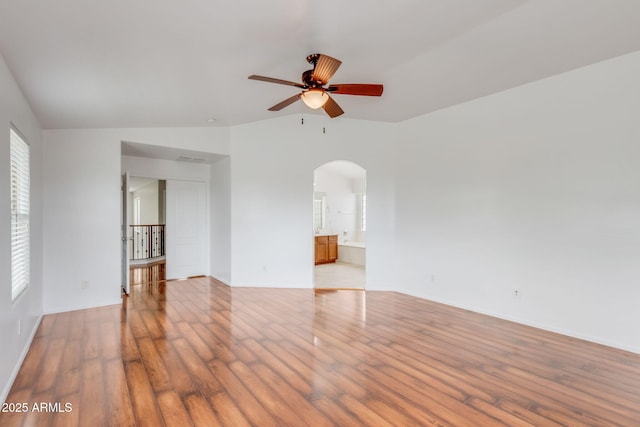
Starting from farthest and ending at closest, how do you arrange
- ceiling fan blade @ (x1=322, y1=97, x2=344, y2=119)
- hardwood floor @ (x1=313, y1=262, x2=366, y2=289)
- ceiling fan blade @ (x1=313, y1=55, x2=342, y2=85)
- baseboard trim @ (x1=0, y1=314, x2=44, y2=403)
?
hardwood floor @ (x1=313, y1=262, x2=366, y2=289) < ceiling fan blade @ (x1=322, y1=97, x2=344, y2=119) < ceiling fan blade @ (x1=313, y1=55, x2=342, y2=85) < baseboard trim @ (x1=0, y1=314, x2=44, y2=403)

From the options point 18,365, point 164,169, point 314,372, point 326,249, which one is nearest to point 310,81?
point 314,372

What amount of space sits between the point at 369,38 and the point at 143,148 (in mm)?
4215

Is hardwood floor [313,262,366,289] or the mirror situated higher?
the mirror

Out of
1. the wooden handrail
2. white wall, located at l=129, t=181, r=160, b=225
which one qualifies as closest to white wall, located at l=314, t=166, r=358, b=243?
the wooden handrail

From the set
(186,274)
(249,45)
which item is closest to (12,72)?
(249,45)

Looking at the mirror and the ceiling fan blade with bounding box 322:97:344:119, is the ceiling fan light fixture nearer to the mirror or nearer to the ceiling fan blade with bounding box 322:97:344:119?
the ceiling fan blade with bounding box 322:97:344:119

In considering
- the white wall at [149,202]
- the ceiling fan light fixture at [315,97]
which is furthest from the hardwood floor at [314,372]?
the white wall at [149,202]

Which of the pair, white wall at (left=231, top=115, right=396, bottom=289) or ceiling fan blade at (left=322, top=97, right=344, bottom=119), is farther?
white wall at (left=231, top=115, right=396, bottom=289)

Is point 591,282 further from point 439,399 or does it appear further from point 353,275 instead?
point 353,275

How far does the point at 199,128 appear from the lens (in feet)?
18.5

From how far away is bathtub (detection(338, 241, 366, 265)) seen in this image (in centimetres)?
859

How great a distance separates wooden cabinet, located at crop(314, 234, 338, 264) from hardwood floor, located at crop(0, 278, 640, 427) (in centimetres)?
418

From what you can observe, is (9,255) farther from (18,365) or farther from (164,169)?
(164,169)

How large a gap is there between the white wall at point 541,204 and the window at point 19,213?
16.3 feet
